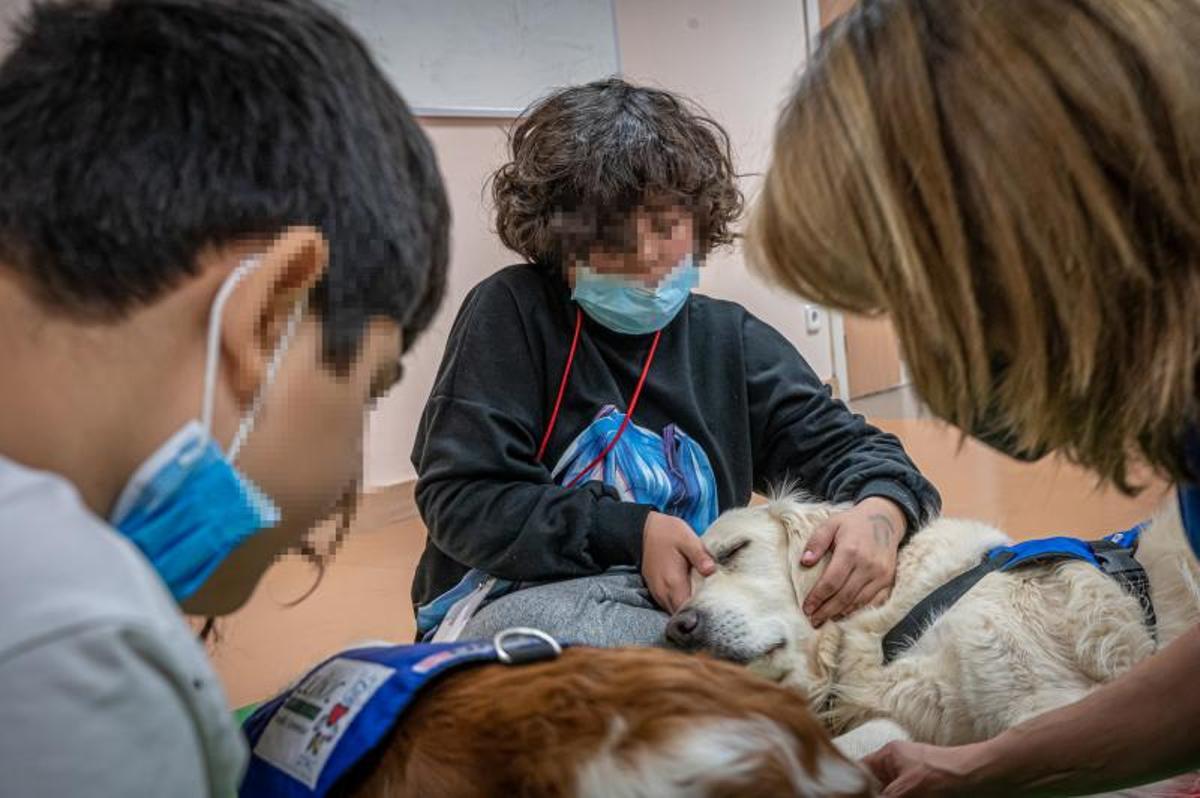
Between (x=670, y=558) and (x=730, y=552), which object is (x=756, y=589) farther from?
(x=670, y=558)

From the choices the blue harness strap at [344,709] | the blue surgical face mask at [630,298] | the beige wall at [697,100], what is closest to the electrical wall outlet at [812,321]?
the beige wall at [697,100]

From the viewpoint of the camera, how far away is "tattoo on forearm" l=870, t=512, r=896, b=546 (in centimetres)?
165

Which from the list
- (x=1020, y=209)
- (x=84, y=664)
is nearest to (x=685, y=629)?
(x=1020, y=209)

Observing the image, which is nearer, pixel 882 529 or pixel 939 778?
pixel 939 778

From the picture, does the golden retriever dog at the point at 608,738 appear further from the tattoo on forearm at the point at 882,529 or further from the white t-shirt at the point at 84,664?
the tattoo on forearm at the point at 882,529

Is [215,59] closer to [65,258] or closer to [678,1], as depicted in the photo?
[65,258]

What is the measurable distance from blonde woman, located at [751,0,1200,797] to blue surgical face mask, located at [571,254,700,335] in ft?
2.57

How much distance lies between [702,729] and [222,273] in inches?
17.0

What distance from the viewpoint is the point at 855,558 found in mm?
1649

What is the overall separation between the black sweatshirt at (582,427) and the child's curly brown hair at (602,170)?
0.10 meters

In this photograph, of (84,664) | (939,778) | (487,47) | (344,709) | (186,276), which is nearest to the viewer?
(84,664)

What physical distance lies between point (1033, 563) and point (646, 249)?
72 cm

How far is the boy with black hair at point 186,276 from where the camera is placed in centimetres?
66

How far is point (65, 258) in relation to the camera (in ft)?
2.18
